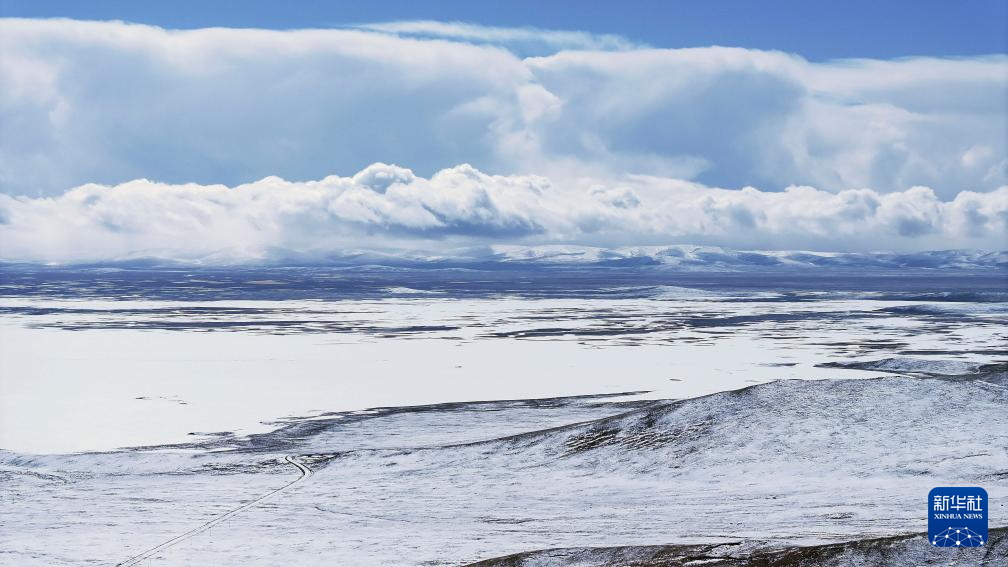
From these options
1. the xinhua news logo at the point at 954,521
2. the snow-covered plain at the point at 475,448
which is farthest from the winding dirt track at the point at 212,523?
the xinhua news logo at the point at 954,521

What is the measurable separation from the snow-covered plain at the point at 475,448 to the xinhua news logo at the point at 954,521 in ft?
7.52

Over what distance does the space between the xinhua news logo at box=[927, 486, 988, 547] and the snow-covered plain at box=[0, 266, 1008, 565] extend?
2.29 metres

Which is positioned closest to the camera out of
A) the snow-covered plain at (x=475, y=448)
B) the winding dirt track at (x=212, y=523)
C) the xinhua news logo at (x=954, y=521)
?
Answer: the xinhua news logo at (x=954, y=521)

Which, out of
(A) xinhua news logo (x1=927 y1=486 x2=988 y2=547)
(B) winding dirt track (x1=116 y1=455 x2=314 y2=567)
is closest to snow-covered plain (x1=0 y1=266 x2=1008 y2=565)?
(B) winding dirt track (x1=116 y1=455 x2=314 y2=567)

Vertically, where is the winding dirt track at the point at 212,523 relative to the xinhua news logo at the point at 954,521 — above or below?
below

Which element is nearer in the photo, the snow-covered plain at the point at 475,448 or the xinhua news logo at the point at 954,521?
the xinhua news logo at the point at 954,521

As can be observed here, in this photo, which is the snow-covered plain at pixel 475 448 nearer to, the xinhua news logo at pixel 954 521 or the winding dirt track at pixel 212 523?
the winding dirt track at pixel 212 523

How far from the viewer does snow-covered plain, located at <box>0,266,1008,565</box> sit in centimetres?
2212

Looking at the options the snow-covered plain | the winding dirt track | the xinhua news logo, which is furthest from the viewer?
the snow-covered plain

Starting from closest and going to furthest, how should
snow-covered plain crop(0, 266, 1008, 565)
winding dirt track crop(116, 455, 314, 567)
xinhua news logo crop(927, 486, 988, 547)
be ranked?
1. xinhua news logo crop(927, 486, 988, 547)
2. winding dirt track crop(116, 455, 314, 567)
3. snow-covered plain crop(0, 266, 1008, 565)

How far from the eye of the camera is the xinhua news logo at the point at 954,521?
15.9m

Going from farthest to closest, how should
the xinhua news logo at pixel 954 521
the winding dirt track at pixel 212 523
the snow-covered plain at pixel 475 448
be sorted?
the snow-covered plain at pixel 475 448
the winding dirt track at pixel 212 523
the xinhua news logo at pixel 954 521

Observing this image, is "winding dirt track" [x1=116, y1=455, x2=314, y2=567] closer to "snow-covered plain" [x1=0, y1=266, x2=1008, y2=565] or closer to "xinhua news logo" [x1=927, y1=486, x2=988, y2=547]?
"snow-covered plain" [x1=0, y1=266, x2=1008, y2=565]

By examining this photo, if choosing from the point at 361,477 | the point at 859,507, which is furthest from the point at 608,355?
the point at 859,507
